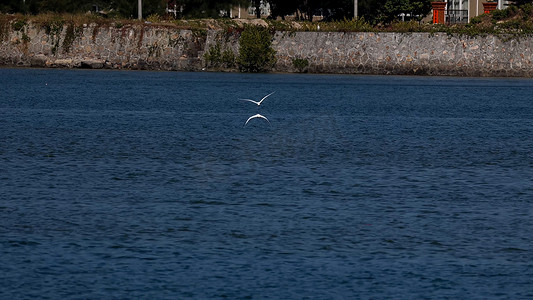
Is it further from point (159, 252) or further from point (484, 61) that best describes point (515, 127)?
point (484, 61)

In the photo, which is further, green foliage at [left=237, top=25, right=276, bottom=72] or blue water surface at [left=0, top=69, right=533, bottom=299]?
green foliage at [left=237, top=25, right=276, bottom=72]

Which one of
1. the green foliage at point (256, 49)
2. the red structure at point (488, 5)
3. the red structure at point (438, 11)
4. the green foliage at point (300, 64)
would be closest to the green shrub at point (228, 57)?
the green foliage at point (256, 49)

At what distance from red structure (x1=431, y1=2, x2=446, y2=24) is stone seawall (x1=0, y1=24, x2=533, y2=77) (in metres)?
14.9

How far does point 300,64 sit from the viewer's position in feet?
183

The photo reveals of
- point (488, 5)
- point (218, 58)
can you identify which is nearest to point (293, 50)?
point (218, 58)

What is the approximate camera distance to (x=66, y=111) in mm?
29703

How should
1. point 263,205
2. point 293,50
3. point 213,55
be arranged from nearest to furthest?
point 263,205, point 293,50, point 213,55

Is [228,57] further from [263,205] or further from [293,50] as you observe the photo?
[263,205]

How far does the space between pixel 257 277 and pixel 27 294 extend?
2131mm

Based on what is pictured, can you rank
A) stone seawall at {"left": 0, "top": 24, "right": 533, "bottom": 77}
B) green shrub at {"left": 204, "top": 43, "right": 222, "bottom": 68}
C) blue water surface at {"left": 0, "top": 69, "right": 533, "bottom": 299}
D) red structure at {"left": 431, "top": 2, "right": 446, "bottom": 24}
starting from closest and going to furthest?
blue water surface at {"left": 0, "top": 69, "right": 533, "bottom": 299}
stone seawall at {"left": 0, "top": 24, "right": 533, "bottom": 77}
green shrub at {"left": 204, "top": 43, "right": 222, "bottom": 68}
red structure at {"left": 431, "top": 2, "right": 446, "bottom": 24}

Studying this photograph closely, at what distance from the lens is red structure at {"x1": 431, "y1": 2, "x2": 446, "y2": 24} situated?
227ft

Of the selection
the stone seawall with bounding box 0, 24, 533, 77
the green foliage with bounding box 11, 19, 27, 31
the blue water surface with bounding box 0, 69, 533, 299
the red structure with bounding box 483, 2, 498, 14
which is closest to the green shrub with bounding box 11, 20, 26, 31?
the green foliage with bounding box 11, 19, 27, 31

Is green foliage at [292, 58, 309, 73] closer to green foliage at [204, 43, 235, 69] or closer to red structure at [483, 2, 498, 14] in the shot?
green foliage at [204, 43, 235, 69]

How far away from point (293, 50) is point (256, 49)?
207 cm
